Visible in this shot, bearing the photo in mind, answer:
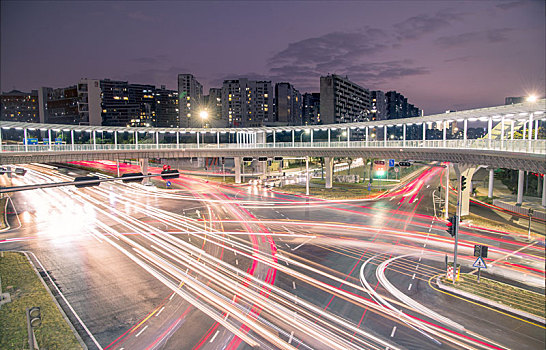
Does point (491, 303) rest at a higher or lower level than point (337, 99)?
lower

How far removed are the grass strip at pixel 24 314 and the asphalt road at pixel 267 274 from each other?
2.72 feet

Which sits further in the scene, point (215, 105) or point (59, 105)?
point (215, 105)

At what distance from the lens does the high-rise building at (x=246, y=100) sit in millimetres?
161625

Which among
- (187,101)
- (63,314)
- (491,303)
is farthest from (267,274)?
(187,101)

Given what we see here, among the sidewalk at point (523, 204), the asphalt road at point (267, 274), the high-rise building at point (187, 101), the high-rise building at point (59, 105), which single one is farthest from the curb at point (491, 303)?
the high-rise building at point (59, 105)

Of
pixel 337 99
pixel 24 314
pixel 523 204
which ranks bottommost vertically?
pixel 24 314

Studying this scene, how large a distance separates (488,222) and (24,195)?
71024mm

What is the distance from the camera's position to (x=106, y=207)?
1699 inches

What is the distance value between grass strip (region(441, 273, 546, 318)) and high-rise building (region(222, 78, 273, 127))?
147 metres

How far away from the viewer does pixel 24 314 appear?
652 inches

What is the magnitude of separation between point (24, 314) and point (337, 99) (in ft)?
487

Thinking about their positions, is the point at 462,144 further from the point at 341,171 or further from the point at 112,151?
the point at 341,171

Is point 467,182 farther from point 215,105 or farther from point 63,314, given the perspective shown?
point 215,105

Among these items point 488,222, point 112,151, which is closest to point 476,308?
point 488,222
